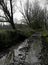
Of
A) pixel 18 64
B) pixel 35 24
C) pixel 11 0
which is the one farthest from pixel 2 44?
pixel 35 24

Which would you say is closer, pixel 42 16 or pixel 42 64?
pixel 42 64

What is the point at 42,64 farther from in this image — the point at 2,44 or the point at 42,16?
the point at 42,16

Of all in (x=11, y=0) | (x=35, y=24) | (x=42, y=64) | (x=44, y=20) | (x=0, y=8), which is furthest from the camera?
(x=44, y=20)

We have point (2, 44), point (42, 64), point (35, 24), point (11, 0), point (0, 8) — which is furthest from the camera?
point (35, 24)

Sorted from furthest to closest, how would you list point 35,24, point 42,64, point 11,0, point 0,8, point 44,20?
1. point 44,20
2. point 35,24
3. point 11,0
4. point 0,8
5. point 42,64

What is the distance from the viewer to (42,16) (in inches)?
1914

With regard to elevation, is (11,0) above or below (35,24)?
above

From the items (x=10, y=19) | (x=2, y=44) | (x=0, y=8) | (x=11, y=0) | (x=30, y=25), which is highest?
(x=11, y=0)

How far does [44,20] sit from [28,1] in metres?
10.0

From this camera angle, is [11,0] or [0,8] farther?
[11,0]

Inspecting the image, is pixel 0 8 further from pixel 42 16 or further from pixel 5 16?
pixel 42 16

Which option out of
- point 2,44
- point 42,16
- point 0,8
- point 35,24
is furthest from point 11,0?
point 42,16

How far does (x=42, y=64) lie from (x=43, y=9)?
4360 centimetres

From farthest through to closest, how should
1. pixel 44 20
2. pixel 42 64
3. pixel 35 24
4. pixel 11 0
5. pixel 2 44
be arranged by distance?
pixel 44 20 → pixel 35 24 → pixel 11 0 → pixel 2 44 → pixel 42 64
